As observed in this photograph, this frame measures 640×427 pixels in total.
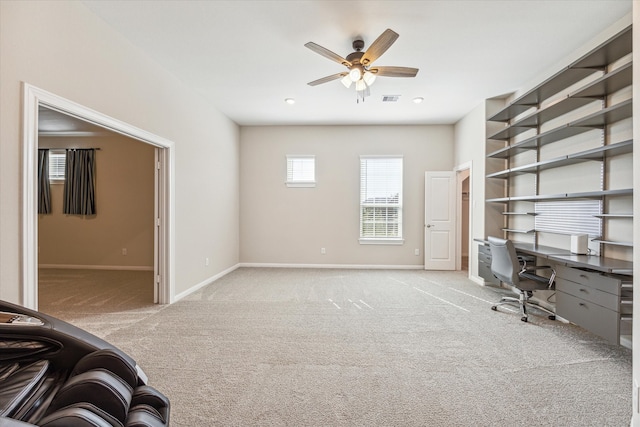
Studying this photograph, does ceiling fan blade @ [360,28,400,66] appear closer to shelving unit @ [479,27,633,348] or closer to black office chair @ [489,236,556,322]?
shelving unit @ [479,27,633,348]

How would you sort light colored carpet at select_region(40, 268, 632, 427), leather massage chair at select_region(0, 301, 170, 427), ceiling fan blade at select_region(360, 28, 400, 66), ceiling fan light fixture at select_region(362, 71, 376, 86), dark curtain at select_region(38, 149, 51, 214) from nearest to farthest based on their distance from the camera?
leather massage chair at select_region(0, 301, 170, 427) < light colored carpet at select_region(40, 268, 632, 427) < ceiling fan blade at select_region(360, 28, 400, 66) < ceiling fan light fixture at select_region(362, 71, 376, 86) < dark curtain at select_region(38, 149, 51, 214)

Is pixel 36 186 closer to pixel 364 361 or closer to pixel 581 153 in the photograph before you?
pixel 364 361

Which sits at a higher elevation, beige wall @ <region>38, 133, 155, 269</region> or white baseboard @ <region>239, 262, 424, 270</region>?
beige wall @ <region>38, 133, 155, 269</region>

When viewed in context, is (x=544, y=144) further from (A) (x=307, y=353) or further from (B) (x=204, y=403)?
(B) (x=204, y=403)

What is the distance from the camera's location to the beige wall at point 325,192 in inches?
254

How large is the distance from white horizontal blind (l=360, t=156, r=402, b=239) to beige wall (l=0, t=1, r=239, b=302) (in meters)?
2.74

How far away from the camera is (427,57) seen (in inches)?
141

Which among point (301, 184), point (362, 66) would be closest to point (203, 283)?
point (301, 184)

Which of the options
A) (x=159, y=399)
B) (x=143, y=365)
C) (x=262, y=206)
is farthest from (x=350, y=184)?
(x=159, y=399)

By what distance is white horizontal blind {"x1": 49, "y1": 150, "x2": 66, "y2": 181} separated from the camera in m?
6.45

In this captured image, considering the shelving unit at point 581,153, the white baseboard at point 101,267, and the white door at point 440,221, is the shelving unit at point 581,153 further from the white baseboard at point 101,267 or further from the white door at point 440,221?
the white baseboard at point 101,267

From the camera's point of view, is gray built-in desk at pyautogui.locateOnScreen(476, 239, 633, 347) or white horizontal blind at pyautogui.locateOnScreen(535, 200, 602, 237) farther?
white horizontal blind at pyautogui.locateOnScreen(535, 200, 602, 237)

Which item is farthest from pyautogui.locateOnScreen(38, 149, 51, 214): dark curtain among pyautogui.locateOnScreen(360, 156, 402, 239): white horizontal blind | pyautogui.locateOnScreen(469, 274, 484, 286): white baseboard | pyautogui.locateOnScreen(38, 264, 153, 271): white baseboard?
pyautogui.locateOnScreen(469, 274, 484, 286): white baseboard

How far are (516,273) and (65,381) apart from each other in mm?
3772
